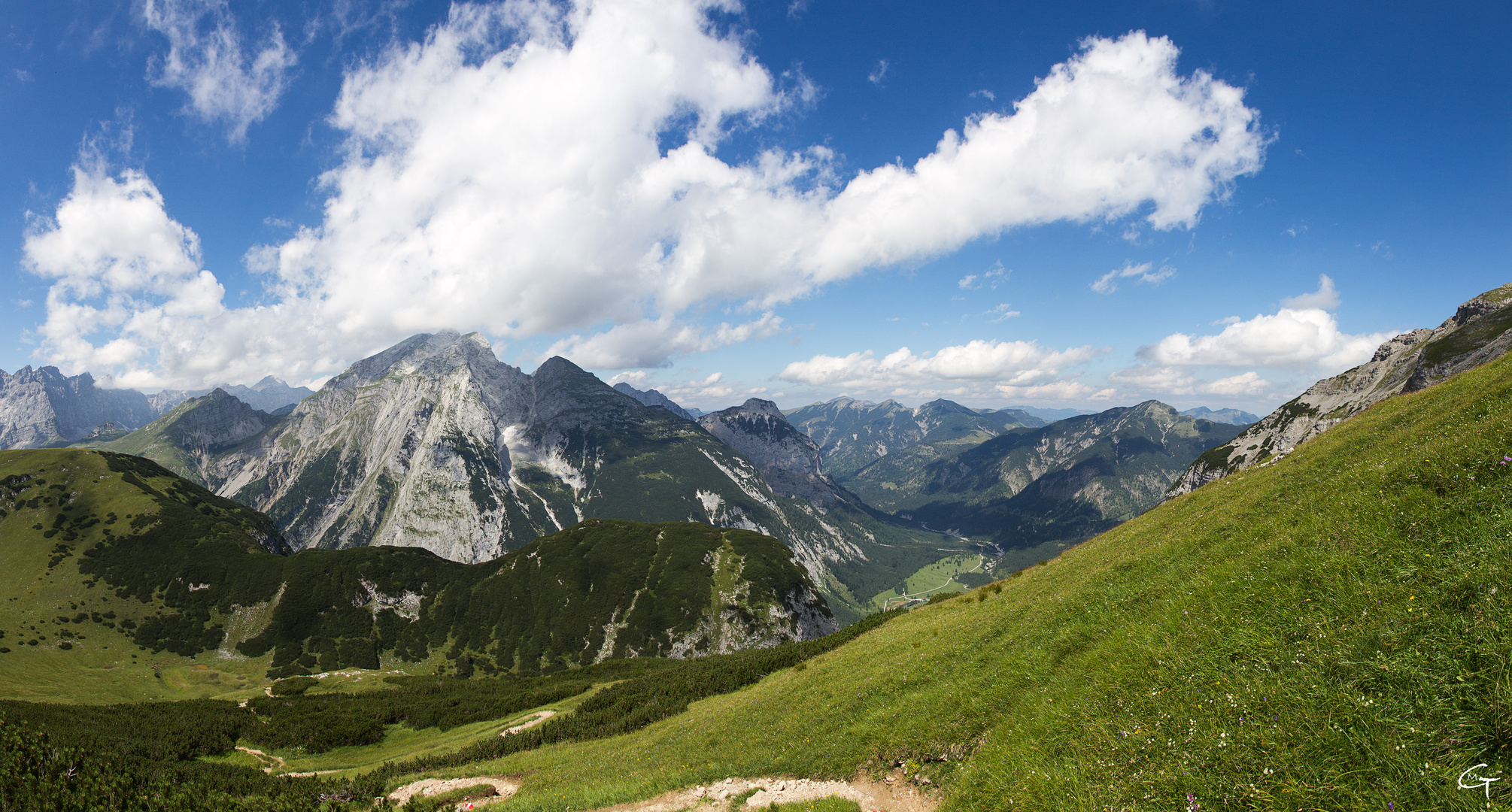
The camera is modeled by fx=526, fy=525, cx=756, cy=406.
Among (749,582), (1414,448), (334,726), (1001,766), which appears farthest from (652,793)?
(749,582)

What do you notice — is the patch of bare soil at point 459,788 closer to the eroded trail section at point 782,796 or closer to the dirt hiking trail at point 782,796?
the dirt hiking trail at point 782,796

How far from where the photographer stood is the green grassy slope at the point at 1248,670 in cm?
640

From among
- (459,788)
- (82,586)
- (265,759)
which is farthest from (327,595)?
(459,788)

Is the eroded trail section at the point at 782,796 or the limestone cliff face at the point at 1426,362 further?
the limestone cliff face at the point at 1426,362

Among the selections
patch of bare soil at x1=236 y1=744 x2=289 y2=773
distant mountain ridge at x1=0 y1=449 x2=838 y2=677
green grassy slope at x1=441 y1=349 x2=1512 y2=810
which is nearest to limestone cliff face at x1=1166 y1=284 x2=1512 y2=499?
distant mountain ridge at x1=0 y1=449 x2=838 y2=677

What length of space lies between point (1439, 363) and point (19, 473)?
450194mm

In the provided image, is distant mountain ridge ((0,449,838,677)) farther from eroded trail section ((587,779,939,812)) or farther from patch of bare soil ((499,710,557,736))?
eroded trail section ((587,779,939,812))

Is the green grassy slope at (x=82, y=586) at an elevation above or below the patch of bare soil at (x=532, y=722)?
above

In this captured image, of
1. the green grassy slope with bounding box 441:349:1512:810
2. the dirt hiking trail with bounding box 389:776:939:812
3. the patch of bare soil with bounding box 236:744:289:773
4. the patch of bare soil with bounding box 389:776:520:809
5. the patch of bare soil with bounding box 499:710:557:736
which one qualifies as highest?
the green grassy slope with bounding box 441:349:1512:810

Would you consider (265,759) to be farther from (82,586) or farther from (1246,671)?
(82,586)

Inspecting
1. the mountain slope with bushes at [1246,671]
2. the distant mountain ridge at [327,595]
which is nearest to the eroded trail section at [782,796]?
the mountain slope with bushes at [1246,671]

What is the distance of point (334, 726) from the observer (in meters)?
56.2

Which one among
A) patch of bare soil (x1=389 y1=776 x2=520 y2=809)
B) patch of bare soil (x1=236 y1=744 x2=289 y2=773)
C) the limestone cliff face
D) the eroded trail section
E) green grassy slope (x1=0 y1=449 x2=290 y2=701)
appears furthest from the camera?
the limestone cliff face

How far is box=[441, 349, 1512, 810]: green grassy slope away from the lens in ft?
21.0
